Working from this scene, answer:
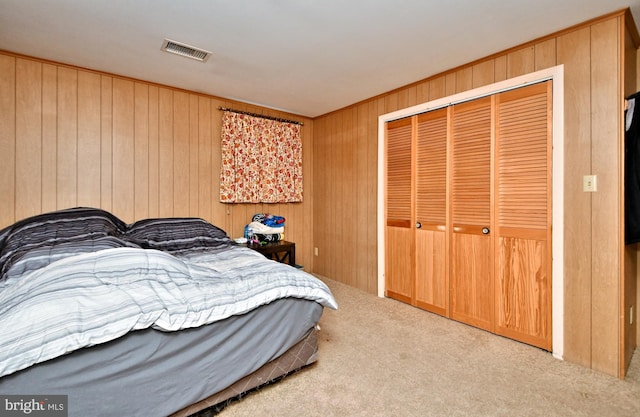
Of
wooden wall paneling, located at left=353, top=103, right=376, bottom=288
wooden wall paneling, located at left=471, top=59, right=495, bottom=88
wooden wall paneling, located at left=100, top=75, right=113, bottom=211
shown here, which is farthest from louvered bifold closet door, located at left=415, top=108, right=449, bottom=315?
wooden wall paneling, located at left=100, top=75, right=113, bottom=211

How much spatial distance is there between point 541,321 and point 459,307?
2.12 feet

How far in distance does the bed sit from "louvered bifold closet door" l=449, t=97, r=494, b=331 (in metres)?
1.48

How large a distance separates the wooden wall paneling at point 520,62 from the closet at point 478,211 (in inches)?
6.2

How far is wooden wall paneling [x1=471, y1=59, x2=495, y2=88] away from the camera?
250 cm

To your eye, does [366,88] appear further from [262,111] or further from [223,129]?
[223,129]

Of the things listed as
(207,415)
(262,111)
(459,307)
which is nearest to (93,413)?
(207,415)

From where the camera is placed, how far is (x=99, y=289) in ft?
4.52

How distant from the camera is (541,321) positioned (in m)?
2.25

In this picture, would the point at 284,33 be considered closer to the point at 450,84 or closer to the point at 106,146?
the point at 450,84

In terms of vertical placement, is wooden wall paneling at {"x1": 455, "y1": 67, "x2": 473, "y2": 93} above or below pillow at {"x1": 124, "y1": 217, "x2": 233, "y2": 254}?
above

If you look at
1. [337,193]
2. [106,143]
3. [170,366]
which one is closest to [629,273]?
[337,193]

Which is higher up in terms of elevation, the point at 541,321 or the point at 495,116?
the point at 495,116

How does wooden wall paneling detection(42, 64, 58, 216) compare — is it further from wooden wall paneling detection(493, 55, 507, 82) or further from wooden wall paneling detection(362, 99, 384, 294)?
wooden wall paneling detection(493, 55, 507, 82)

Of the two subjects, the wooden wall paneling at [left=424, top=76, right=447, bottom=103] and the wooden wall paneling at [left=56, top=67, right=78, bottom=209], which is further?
the wooden wall paneling at [left=424, top=76, right=447, bottom=103]
